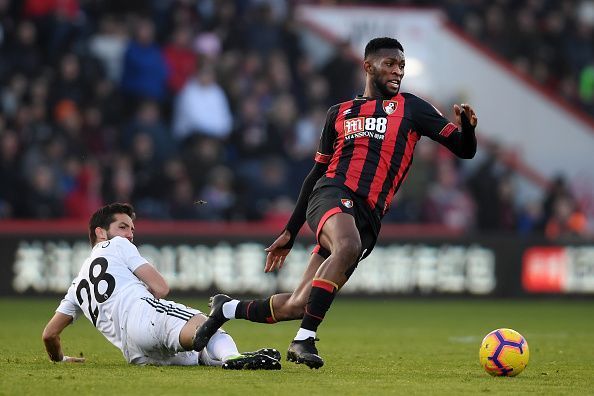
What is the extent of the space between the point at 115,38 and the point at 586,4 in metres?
9.46

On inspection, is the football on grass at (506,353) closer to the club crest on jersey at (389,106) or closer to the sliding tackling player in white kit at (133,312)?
the sliding tackling player in white kit at (133,312)

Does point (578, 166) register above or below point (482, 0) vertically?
below

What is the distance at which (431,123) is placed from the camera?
27.6 feet

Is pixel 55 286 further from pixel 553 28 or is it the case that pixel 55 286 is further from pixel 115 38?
pixel 553 28

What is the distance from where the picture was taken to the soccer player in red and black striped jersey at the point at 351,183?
26.0 feet

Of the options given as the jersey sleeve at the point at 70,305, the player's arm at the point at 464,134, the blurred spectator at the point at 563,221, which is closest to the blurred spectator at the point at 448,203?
the blurred spectator at the point at 563,221

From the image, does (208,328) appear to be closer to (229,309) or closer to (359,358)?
(229,309)

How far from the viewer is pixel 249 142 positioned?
725 inches

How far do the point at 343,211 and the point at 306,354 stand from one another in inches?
39.9

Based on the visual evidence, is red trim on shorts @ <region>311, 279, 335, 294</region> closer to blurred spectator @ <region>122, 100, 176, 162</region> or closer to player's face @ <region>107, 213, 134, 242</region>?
player's face @ <region>107, 213, 134, 242</region>

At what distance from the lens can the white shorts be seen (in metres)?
7.96

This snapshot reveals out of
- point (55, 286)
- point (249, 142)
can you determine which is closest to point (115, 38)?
point (249, 142)

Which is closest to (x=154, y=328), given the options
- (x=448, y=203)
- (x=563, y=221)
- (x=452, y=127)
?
(x=452, y=127)

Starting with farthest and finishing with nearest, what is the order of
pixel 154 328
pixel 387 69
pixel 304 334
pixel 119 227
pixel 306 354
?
pixel 387 69
pixel 119 227
pixel 154 328
pixel 304 334
pixel 306 354
